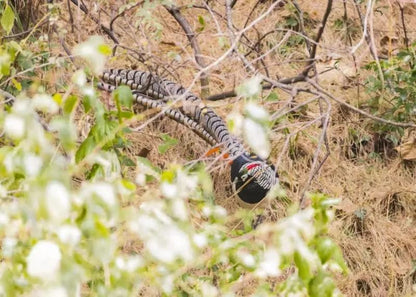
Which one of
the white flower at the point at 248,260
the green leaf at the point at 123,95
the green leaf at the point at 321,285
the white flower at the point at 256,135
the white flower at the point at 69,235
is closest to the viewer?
the white flower at the point at 69,235

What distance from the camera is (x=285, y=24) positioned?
437 centimetres

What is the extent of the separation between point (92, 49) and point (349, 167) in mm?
2461

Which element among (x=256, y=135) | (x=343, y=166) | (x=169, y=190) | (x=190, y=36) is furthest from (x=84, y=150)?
(x=343, y=166)

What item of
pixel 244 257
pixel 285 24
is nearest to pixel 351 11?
pixel 285 24

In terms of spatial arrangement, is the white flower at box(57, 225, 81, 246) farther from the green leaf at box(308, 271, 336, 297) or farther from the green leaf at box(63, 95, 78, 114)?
the green leaf at box(308, 271, 336, 297)

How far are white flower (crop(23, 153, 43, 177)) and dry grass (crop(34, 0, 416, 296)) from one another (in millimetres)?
1512

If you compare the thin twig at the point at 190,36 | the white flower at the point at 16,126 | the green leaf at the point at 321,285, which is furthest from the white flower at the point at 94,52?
the thin twig at the point at 190,36

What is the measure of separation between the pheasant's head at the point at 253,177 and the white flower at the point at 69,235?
69.7 inches

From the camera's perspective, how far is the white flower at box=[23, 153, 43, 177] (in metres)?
1.19

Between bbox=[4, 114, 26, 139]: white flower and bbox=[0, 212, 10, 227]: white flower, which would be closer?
bbox=[4, 114, 26, 139]: white flower

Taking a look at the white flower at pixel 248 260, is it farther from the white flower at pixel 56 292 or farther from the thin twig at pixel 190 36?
the thin twig at pixel 190 36

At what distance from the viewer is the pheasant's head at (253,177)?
3021 millimetres

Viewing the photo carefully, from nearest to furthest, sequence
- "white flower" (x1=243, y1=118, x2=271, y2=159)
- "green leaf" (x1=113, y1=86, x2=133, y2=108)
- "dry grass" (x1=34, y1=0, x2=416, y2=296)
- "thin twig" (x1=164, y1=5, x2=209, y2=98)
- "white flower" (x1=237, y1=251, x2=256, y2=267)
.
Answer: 1. "white flower" (x1=243, y1=118, x2=271, y2=159)
2. "white flower" (x1=237, y1=251, x2=256, y2=267)
3. "green leaf" (x1=113, y1=86, x2=133, y2=108)
4. "dry grass" (x1=34, y1=0, x2=416, y2=296)
5. "thin twig" (x1=164, y1=5, x2=209, y2=98)

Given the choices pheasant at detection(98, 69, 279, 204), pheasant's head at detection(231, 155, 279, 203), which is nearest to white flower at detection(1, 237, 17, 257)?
pheasant at detection(98, 69, 279, 204)
